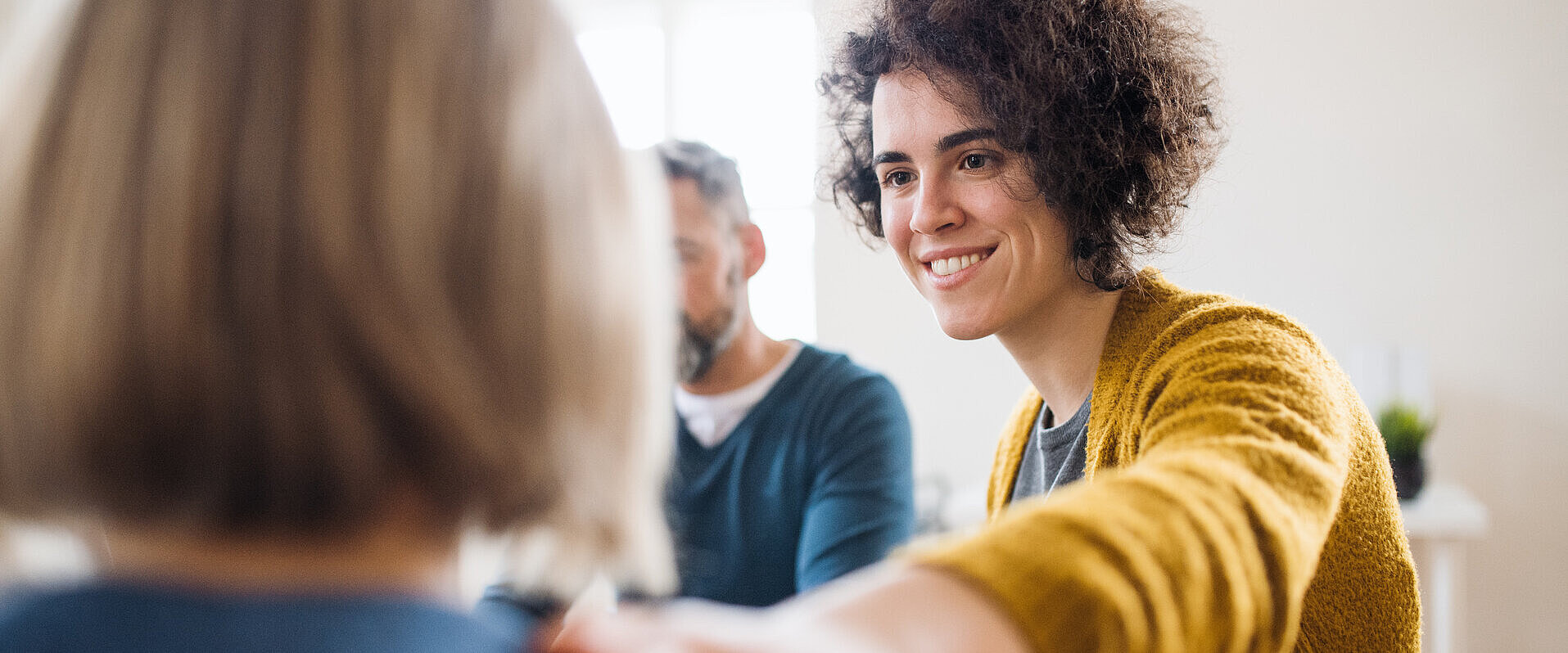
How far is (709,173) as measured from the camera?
1.72m

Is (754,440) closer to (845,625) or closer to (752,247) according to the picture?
(752,247)

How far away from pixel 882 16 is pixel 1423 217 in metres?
2.77

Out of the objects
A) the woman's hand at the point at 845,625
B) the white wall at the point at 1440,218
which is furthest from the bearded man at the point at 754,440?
the white wall at the point at 1440,218

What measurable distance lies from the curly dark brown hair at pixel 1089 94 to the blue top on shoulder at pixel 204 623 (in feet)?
2.90

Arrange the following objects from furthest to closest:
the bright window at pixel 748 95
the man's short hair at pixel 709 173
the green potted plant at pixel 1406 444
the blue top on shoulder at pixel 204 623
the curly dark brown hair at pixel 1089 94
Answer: the bright window at pixel 748 95
the green potted plant at pixel 1406 444
the man's short hair at pixel 709 173
the curly dark brown hair at pixel 1089 94
the blue top on shoulder at pixel 204 623

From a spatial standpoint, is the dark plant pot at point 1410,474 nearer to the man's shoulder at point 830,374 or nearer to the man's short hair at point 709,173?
the man's shoulder at point 830,374

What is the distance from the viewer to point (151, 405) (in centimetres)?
37

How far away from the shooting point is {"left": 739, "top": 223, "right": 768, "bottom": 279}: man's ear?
178 cm

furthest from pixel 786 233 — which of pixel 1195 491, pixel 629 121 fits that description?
pixel 1195 491

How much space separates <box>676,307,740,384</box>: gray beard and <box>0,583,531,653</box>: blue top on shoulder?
129cm

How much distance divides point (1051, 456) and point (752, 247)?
0.79m

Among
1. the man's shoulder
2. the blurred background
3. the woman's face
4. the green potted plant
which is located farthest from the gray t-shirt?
the green potted plant

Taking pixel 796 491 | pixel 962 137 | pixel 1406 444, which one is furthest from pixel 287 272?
pixel 1406 444

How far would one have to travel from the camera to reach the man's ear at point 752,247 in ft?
5.84
